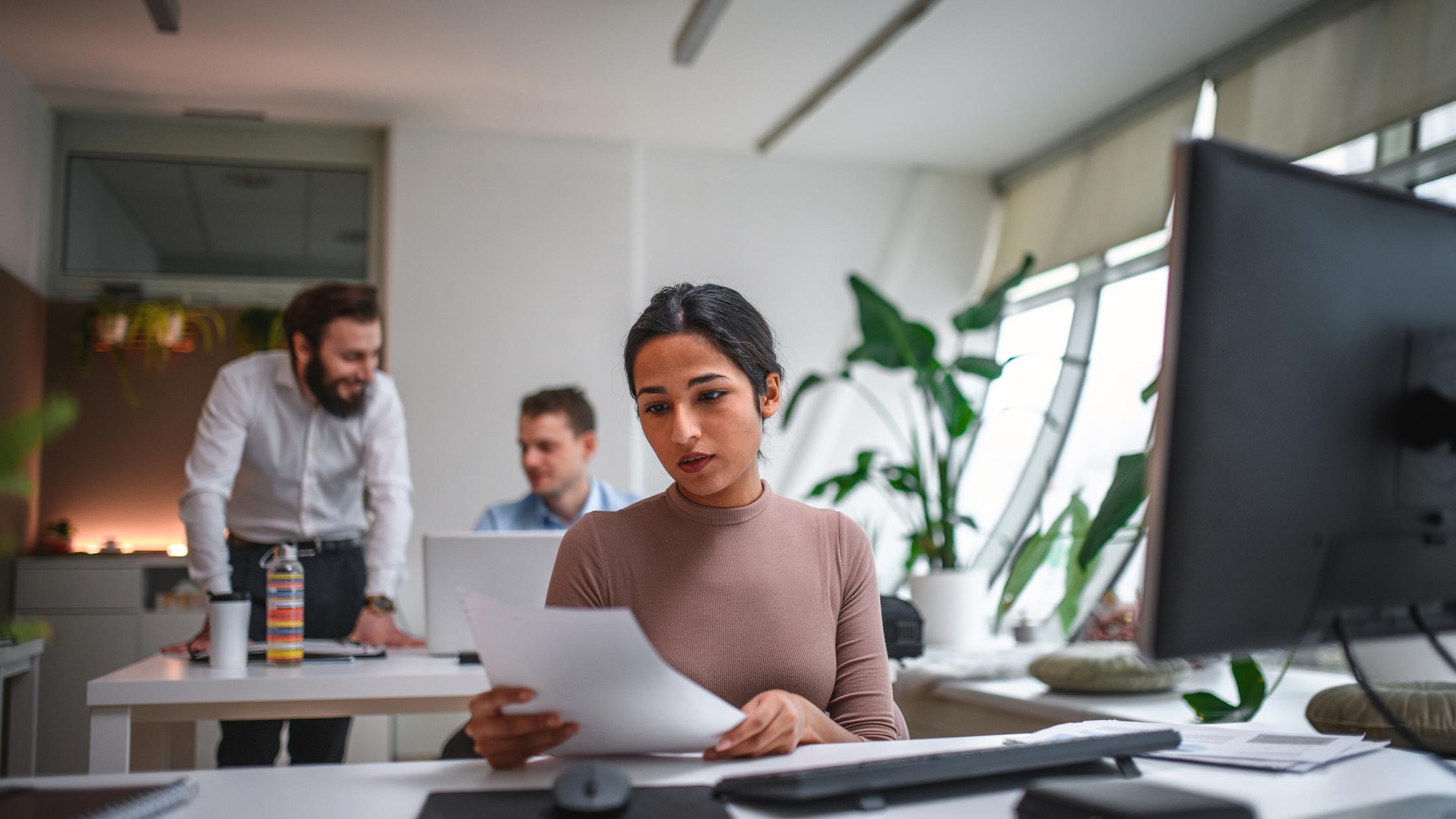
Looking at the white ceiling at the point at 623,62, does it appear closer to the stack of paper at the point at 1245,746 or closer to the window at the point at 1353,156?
the window at the point at 1353,156

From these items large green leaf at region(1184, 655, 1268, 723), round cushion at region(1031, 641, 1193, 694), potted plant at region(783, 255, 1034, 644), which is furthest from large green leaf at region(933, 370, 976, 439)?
large green leaf at region(1184, 655, 1268, 723)

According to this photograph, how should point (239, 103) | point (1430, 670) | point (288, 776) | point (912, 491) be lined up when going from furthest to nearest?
point (239, 103) < point (912, 491) < point (1430, 670) < point (288, 776)

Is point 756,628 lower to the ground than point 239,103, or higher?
lower

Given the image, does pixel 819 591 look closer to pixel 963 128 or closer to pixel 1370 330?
pixel 1370 330

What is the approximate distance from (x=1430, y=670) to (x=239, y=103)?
5207 millimetres

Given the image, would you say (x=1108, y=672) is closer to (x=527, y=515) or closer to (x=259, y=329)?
(x=527, y=515)

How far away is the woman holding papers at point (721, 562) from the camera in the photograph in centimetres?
136

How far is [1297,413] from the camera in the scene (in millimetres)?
889

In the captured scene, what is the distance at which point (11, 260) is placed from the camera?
4.59 m

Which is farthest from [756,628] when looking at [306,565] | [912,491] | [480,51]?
[480,51]

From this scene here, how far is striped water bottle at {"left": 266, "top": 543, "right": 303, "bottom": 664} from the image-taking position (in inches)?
84.0

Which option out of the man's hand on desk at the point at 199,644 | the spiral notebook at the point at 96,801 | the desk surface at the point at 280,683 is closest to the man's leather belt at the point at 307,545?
the man's hand on desk at the point at 199,644

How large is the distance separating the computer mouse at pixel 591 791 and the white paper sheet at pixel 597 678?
0.08 metres

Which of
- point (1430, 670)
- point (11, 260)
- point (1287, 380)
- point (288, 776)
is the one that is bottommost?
point (1430, 670)
